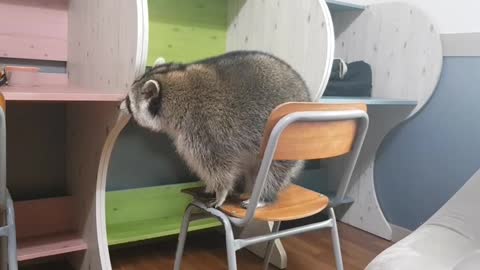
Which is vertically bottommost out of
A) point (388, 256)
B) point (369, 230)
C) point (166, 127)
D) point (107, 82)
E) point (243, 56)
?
point (369, 230)

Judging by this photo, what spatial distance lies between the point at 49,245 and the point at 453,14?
189 centimetres

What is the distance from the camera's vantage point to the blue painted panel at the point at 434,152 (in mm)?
1812

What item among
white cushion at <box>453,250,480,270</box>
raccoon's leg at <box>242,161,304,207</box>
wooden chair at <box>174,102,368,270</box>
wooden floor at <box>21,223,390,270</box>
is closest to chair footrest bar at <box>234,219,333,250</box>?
wooden chair at <box>174,102,368,270</box>

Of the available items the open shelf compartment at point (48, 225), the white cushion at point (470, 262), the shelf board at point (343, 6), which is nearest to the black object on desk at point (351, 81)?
the shelf board at point (343, 6)

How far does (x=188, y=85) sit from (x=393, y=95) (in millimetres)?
1208

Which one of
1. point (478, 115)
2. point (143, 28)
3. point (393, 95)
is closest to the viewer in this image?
point (143, 28)

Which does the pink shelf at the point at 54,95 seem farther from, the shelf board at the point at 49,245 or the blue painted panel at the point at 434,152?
the blue painted panel at the point at 434,152

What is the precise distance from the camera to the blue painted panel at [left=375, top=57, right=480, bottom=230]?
71.3 inches

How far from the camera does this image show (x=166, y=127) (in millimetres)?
1212

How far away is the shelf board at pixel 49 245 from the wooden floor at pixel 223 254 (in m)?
0.21

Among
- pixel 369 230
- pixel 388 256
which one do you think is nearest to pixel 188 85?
pixel 388 256

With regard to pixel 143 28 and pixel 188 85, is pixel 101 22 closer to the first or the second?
pixel 143 28

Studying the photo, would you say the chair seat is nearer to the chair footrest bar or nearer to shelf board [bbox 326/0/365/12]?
the chair footrest bar

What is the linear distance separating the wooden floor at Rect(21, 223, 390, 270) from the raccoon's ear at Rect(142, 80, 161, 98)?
871 mm
